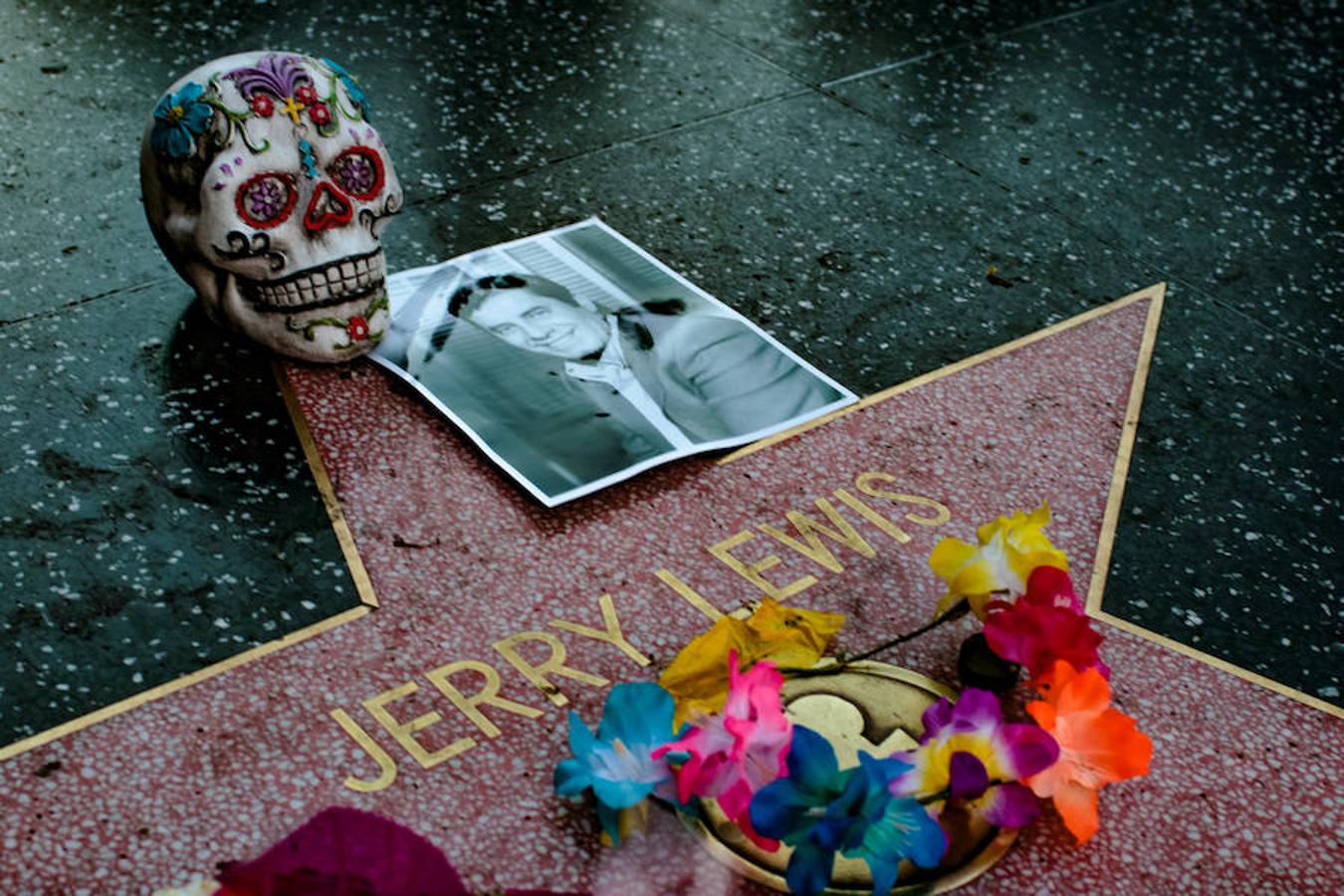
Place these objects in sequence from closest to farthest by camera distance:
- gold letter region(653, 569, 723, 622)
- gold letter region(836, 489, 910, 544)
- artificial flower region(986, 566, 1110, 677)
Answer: artificial flower region(986, 566, 1110, 677) < gold letter region(653, 569, 723, 622) < gold letter region(836, 489, 910, 544)

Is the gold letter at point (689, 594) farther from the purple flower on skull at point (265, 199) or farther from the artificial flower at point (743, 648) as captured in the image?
the purple flower on skull at point (265, 199)

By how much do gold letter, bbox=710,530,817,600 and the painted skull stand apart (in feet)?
1.50

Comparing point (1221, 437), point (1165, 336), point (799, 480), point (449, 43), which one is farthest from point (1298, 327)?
point (449, 43)

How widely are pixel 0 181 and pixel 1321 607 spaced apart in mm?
1594

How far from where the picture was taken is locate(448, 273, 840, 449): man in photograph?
1.44 meters

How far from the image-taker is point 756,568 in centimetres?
125

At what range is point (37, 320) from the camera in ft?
4.89

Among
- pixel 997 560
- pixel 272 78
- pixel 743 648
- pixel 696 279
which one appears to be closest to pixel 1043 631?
pixel 997 560

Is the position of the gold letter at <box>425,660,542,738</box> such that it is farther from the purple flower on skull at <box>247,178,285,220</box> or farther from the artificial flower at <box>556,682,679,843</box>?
the purple flower on skull at <box>247,178,285,220</box>

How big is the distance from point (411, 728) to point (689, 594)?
0.28 metres

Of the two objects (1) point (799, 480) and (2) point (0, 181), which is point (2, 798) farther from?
(2) point (0, 181)

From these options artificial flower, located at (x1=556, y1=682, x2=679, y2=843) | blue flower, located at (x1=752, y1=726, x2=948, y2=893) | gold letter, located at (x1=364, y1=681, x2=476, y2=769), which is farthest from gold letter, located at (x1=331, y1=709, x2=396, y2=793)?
blue flower, located at (x1=752, y1=726, x2=948, y2=893)

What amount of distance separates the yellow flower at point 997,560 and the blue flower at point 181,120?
0.78 metres

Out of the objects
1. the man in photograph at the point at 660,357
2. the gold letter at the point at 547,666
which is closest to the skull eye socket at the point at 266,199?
the man in photograph at the point at 660,357
